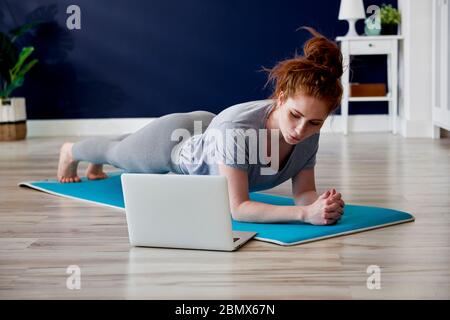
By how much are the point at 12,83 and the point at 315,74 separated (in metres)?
3.62

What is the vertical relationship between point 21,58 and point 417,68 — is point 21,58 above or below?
above

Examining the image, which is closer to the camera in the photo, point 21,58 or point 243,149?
point 243,149

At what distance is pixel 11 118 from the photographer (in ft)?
17.7

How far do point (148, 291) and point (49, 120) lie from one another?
13.7 feet

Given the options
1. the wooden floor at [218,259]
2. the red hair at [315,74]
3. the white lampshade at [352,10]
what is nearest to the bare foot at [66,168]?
the wooden floor at [218,259]

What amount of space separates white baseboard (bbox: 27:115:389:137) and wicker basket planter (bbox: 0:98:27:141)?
252mm

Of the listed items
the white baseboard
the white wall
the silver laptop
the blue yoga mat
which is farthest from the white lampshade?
the silver laptop

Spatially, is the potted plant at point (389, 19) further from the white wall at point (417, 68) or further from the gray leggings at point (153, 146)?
the gray leggings at point (153, 146)

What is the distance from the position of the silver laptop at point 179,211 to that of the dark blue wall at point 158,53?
11.7 feet

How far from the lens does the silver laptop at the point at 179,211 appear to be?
2004 millimetres

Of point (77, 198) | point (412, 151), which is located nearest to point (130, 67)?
point (412, 151)
